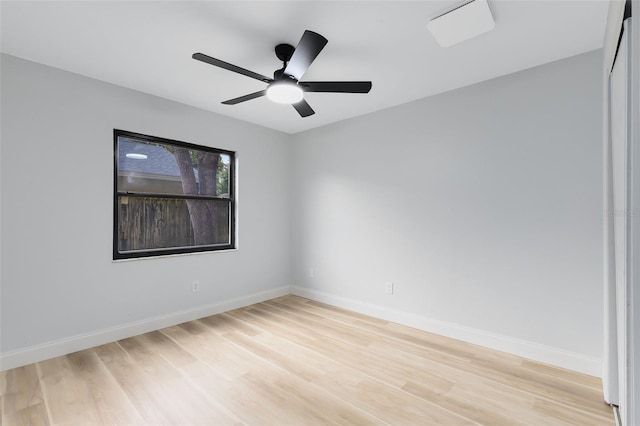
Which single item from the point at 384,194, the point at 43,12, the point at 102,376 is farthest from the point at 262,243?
the point at 43,12

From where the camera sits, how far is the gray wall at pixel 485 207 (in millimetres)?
2281

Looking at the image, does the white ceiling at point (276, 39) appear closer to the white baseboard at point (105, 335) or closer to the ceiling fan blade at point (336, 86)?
the ceiling fan blade at point (336, 86)

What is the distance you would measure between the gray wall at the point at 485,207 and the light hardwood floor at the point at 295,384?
48cm

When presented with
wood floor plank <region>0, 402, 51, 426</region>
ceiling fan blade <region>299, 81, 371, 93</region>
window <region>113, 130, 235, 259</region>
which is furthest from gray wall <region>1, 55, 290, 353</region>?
ceiling fan blade <region>299, 81, 371, 93</region>

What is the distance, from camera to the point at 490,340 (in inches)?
105

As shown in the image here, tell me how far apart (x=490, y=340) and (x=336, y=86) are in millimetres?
2637

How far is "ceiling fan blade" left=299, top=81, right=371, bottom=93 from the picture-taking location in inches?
81.7

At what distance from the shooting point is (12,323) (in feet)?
7.55

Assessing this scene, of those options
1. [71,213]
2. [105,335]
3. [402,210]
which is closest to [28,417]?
[105,335]

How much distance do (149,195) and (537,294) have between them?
3.88m

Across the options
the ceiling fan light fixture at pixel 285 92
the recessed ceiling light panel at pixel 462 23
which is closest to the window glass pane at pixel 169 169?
the ceiling fan light fixture at pixel 285 92

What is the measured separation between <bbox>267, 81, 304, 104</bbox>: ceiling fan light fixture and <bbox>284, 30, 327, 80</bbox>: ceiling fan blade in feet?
0.24

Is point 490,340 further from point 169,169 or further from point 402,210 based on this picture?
point 169,169

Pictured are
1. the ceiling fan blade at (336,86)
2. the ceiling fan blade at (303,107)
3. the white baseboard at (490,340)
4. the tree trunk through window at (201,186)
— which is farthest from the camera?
the tree trunk through window at (201,186)
